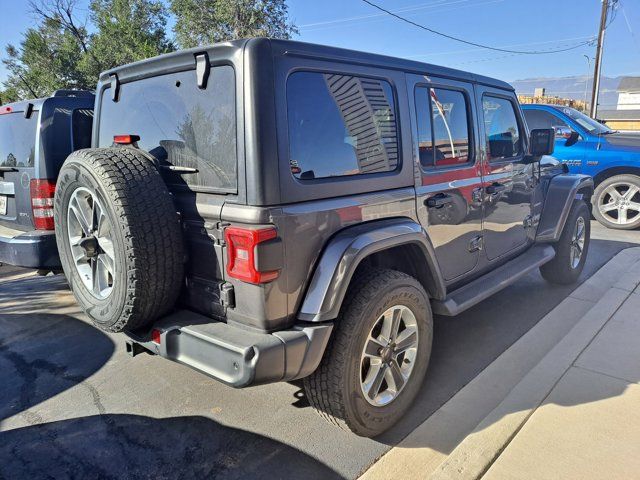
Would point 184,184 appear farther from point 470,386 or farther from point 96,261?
point 470,386

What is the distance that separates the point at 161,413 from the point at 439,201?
2.20m

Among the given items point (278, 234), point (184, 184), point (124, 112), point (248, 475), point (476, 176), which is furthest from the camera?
point (476, 176)

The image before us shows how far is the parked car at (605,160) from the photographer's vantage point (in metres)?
7.57

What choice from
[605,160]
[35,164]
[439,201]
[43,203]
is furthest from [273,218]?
[605,160]

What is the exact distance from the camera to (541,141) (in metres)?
4.24

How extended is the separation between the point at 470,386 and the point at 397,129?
172 cm

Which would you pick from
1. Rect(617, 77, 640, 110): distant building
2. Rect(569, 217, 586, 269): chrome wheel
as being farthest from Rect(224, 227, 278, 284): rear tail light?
Rect(617, 77, 640, 110): distant building

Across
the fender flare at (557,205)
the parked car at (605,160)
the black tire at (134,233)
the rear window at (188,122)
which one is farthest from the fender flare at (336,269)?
the parked car at (605,160)

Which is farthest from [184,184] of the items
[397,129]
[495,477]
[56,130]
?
[56,130]

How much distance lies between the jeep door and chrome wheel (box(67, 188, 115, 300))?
1817 mm

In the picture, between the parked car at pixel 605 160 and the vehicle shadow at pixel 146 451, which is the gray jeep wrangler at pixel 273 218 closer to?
the vehicle shadow at pixel 146 451

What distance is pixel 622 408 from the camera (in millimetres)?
2727

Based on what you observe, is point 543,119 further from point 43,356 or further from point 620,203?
point 43,356

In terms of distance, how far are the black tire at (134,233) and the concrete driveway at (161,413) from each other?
2.28 feet
